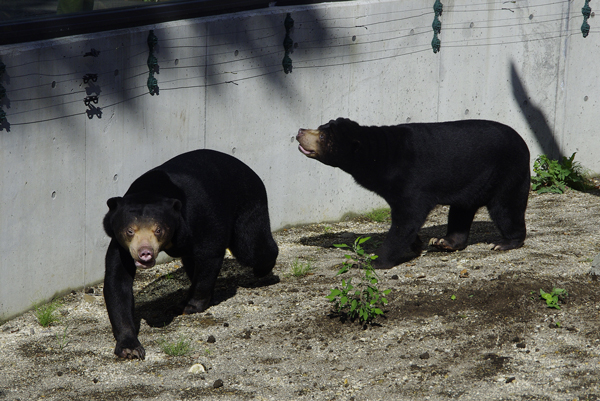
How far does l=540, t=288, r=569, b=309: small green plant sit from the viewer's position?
203 inches

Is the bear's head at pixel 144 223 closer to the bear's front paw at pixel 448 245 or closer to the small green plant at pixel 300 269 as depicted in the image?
the small green plant at pixel 300 269

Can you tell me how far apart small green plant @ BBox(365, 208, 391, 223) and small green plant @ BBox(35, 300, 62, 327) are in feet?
11.4

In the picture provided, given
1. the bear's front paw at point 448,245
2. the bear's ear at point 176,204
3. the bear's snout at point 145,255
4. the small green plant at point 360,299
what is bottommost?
the bear's front paw at point 448,245

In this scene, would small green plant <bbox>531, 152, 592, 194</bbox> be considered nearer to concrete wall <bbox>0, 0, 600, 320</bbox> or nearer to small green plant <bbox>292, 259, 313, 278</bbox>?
concrete wall <bbox>0, 0, 600, 320</bbox>

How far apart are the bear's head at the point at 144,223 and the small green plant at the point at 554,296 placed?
2.43 meters

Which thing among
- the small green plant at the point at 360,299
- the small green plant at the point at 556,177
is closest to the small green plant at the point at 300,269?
the small green plant at the point at 360,299

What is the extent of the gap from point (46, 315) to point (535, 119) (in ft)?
19.9

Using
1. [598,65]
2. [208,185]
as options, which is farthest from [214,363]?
[598,65]

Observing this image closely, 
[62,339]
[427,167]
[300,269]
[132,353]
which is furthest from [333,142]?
[62,339]

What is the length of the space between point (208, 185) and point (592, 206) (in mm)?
4611

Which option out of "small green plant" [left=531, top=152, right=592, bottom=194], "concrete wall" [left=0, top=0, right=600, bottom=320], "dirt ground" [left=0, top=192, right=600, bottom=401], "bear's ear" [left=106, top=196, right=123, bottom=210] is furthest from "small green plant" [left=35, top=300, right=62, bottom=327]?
"small green plant" [left=531, top=152, right=592, bottom=194]

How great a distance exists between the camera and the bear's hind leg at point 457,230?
679 cm

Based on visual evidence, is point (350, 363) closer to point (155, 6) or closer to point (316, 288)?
point (316, 288)

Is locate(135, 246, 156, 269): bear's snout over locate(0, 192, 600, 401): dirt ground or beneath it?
over
